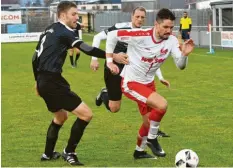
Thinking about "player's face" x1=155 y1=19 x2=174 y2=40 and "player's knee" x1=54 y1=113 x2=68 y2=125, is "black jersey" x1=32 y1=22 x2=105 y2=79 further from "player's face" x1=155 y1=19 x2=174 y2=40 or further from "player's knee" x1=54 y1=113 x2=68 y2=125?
"player's face" x1=155 y1=19 x2=174 y2=40

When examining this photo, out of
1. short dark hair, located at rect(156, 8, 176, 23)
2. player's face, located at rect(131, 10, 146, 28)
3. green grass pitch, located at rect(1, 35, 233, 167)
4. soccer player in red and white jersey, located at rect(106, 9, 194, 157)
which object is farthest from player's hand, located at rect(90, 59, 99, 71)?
player's face, located at rect(131, 10, 146, 28)

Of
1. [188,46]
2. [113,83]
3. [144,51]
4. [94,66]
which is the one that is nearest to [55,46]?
[94,66]

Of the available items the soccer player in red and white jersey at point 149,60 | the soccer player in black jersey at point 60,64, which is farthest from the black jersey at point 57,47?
the soccer player in red and white jersey at point 149,60

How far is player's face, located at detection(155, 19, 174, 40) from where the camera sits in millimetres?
7734

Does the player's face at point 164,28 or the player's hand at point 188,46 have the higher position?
the player's face at point 164,28

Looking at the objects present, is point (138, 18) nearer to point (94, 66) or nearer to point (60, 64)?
point (94, 66)

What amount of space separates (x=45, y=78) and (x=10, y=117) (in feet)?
15.3

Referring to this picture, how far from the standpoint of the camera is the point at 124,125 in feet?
35.7

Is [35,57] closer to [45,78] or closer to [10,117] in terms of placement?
[45,78]

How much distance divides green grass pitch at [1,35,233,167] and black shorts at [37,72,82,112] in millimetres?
808

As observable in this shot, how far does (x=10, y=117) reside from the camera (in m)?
12.1

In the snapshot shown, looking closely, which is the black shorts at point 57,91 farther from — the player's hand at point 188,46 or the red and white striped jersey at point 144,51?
the player's hand at point 188,46

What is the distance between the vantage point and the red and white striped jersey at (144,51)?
795 cm

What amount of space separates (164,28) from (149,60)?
509 millimetres
